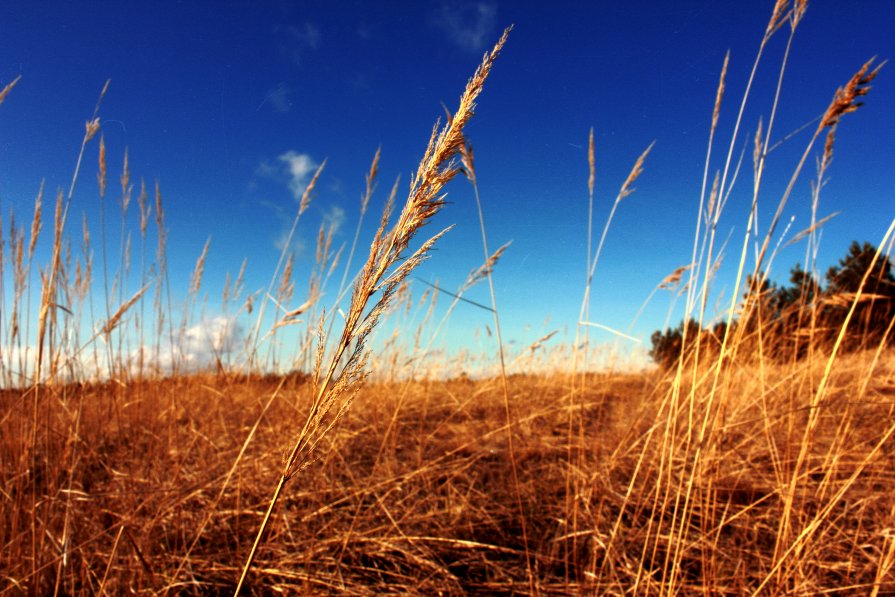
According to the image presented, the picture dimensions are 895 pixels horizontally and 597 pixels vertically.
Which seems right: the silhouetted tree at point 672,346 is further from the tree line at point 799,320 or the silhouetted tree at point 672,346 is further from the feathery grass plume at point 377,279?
the feathery grass plume at point 377,279

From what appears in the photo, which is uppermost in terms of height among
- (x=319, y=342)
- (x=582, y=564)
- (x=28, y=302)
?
(x=28, y=302)

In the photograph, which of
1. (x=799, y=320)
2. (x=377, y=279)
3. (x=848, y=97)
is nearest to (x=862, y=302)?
(x=799, y=320)

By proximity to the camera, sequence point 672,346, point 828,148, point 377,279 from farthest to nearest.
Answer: point 672,346
point 828,148
point 377,279

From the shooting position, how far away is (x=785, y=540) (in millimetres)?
1249

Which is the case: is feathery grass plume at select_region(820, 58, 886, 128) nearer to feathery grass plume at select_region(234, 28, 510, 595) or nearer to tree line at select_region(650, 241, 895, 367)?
tree line at select_region(650, 241, 895, 367)

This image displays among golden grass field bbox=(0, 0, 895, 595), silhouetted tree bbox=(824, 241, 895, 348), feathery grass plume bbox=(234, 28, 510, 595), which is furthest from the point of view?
silhouetted tree bbox=(824, 241, 895, 348)

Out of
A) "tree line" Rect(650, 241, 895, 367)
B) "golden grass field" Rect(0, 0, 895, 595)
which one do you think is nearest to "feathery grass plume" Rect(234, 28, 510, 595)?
"golden grass field" Rect(0, 0, 895, 595)

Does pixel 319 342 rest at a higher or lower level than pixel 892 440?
higher

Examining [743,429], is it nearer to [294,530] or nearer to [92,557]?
[294,530]

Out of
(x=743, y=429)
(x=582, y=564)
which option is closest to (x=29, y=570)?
(x=582, y=564)

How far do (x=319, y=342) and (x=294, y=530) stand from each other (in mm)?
1511

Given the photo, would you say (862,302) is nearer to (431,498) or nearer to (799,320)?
(799,320)

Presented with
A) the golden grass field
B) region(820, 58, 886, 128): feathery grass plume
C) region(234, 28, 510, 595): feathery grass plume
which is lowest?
the golden grass field

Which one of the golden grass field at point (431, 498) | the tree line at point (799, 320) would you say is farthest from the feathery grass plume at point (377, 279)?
the tree line at point (799, 320)
